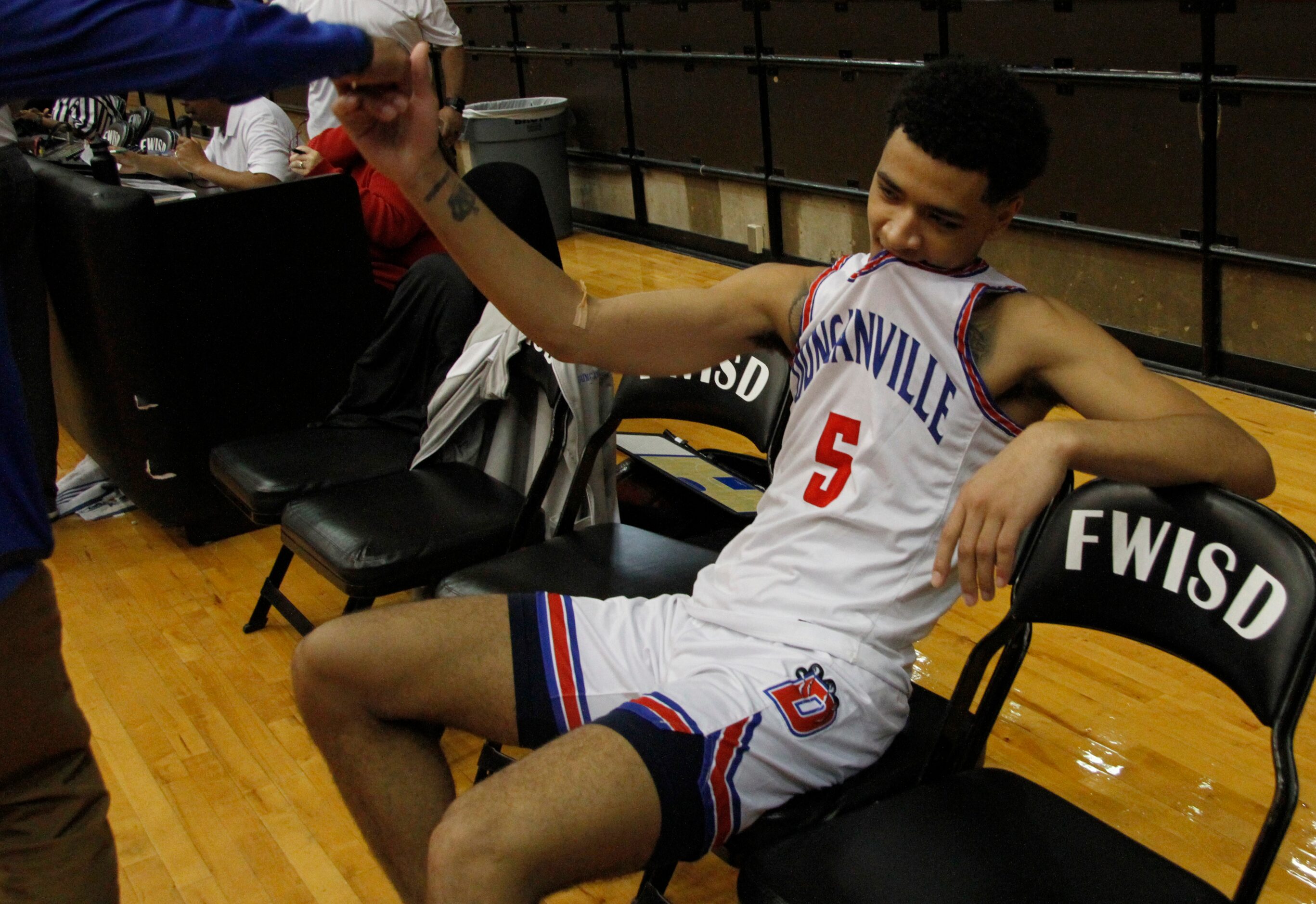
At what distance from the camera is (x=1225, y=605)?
1444 millimetres

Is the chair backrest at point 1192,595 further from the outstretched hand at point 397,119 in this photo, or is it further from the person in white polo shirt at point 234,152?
the person in white polo shirt at point 234,152

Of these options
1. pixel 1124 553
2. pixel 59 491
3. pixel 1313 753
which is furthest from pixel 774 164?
pixel 1124 553

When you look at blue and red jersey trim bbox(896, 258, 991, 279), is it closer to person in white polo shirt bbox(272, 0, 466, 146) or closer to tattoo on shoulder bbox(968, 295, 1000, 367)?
tattoo on shoulder bbox(968, 295, 1000, 367)

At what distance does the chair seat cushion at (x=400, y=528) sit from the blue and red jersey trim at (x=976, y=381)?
119 cm

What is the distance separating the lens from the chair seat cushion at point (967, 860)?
54.3 inches

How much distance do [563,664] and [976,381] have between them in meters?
0.66

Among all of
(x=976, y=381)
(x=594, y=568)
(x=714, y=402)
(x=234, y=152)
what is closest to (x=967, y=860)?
(x=976, y=381)

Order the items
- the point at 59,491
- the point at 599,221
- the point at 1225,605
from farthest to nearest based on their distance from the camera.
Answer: the point at 599,221, the point at 59,491, the point at 1225,605

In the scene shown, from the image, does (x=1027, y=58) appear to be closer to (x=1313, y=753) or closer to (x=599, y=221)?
(x=1313, y=753)

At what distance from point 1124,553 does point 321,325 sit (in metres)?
2.76

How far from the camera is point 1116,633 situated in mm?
1552

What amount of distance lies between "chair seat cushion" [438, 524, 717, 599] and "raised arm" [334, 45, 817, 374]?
0.43 metres

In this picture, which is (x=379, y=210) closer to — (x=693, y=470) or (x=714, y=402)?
(x=693, y=470)

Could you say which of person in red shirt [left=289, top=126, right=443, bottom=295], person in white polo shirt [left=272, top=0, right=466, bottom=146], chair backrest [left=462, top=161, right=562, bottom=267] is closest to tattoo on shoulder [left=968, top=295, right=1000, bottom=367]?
chair backrest [left=462, top=161, right=562, bottom=267]
